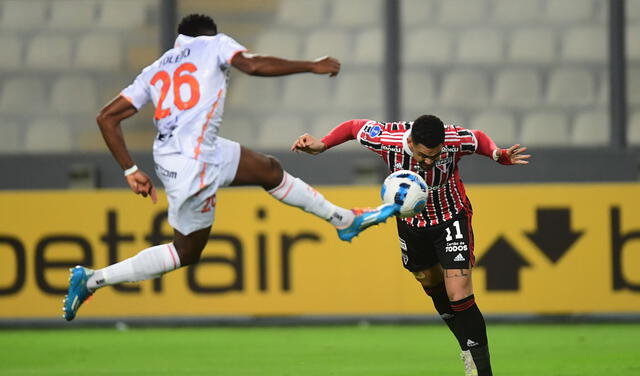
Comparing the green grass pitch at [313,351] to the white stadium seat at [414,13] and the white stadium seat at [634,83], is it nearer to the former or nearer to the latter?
the white stadium seat at [634,83]

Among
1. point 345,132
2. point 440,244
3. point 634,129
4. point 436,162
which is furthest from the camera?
point 634,129

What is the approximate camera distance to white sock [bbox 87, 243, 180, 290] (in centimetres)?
732

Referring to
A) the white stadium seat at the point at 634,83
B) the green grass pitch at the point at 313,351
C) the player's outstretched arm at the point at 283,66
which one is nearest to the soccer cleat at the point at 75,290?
the player's outstretched arm at the point at 283,66

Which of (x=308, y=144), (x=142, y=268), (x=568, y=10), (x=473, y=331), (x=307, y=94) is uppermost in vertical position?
(x=568, y=10)

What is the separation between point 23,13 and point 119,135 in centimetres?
684

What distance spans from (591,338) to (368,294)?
6.97 feet

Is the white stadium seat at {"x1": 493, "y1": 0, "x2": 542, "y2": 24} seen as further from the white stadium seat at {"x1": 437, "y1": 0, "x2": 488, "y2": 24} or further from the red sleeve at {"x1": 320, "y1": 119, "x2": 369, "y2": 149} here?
the red sleeve at {"x1": 320, "y1": 119, "x2": 369, "y2": 149}

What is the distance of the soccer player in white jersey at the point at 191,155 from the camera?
7105 millimetres

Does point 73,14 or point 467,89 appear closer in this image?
point 467,89

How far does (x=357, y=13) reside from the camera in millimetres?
13312

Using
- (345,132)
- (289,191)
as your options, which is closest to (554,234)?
(345,132)

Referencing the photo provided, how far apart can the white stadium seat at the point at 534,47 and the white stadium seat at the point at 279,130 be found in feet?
7.60

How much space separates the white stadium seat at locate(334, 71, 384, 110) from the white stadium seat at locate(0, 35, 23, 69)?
338cm

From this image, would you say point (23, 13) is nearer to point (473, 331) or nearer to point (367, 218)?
point (367, 218)
